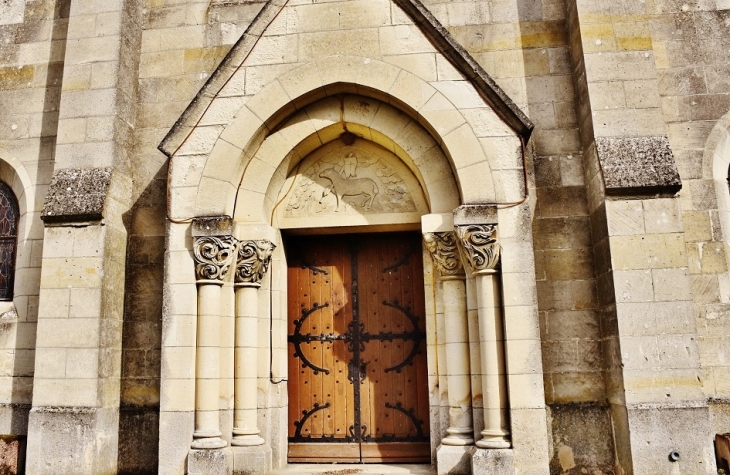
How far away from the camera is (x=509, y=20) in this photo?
7.62 m

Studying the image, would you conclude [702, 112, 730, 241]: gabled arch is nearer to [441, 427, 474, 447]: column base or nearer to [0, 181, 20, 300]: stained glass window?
[441, 427, 474, 447]: column base

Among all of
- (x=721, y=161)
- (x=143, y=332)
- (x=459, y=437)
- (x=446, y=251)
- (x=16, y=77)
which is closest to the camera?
(x=459, y=437)

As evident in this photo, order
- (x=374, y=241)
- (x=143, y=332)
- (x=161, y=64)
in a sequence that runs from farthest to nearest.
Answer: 1. (x=161, y=64)
2. (x=374, y=241)
3. (x=143, y=332)

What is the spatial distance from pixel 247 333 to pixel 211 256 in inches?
36.8

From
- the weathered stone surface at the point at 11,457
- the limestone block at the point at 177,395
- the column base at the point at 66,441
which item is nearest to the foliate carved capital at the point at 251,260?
the limestone block at the point at 177,395

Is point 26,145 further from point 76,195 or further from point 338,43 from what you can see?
point 338,43

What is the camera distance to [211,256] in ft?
22.0

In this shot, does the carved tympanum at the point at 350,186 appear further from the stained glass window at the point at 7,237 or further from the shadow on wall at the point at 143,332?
the stained glass window at the point at 7,237

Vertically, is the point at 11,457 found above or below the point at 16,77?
below

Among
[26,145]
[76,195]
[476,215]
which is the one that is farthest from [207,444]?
[26,145]

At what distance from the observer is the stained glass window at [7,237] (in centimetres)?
809

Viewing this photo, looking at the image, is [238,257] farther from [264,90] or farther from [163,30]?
[163,30]


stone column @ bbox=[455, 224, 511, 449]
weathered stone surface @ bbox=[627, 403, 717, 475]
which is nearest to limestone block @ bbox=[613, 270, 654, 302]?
weathered stone surface @ bbox=[627, 403, 717, 475]

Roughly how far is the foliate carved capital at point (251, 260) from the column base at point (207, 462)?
1.78 m
